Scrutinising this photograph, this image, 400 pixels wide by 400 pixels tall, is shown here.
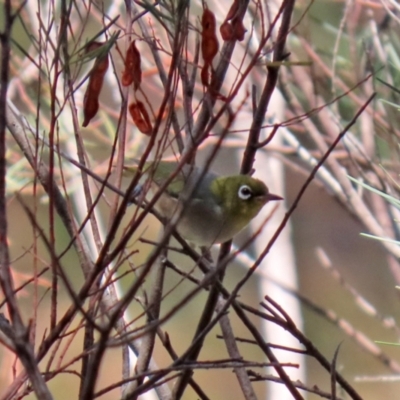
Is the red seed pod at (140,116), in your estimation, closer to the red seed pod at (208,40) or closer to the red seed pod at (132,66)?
the red seed pod at (132,66)

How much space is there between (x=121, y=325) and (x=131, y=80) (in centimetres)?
34

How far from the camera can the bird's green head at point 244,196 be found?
175cm

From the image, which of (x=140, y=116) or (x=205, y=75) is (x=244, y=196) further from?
(x=205, y=75)

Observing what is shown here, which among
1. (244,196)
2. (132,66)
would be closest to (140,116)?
(132,66)

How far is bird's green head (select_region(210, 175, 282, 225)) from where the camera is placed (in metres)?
1.75

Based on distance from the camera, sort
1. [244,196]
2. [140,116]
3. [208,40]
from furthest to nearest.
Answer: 1. [244,196]
2. [140,116]
3. [208,40]

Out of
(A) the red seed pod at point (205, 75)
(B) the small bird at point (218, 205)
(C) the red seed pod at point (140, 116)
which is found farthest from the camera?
(B) the small bird at point (218, 205)

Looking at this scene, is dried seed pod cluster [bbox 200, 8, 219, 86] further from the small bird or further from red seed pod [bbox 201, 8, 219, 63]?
the small bird

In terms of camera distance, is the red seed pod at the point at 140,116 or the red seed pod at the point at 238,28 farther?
the red seed pod at the point at 140,116

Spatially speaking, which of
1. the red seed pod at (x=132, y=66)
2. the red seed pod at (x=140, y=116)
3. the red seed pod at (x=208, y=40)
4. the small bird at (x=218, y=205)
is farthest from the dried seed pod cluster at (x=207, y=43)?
the small bird at (x=218, y=205)

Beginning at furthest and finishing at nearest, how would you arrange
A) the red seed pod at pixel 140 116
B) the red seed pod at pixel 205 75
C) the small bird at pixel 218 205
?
the small bird at pixel 218 205
the red seed pod at pixel 140 116
the red seed pod at pixel 205 75

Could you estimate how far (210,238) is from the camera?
170 cm

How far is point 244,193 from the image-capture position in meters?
1.77

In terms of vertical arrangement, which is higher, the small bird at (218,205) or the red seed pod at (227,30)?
the small bird at (218,205)
